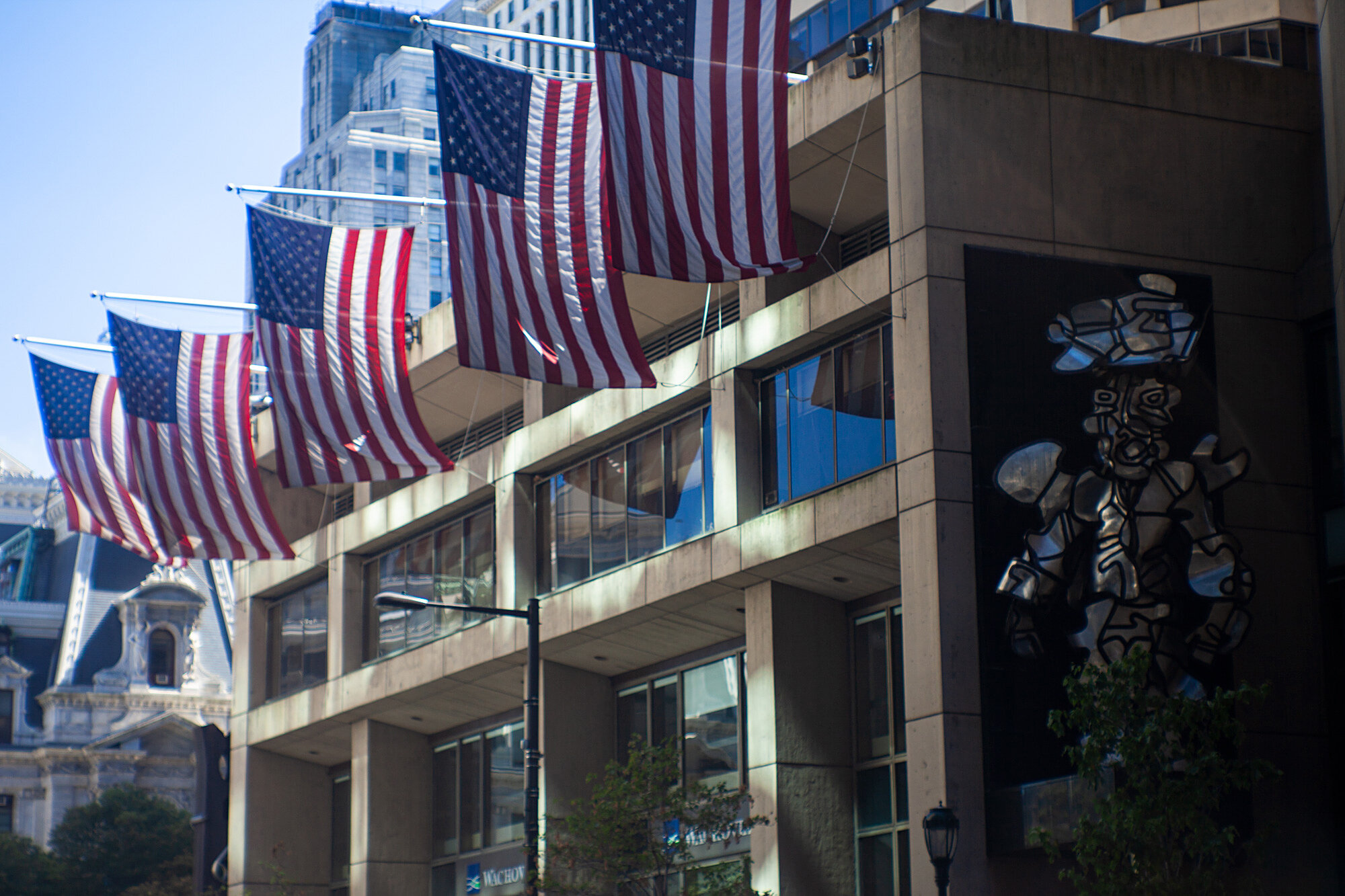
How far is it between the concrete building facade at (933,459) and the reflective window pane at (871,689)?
0.06 meters

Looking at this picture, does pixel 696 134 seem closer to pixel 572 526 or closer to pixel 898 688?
pixel 898 688

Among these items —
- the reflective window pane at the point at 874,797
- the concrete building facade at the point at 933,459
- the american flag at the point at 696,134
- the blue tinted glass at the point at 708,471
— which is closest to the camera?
the american flag at the point at 696,134

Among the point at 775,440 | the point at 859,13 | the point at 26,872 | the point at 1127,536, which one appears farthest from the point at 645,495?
the point at 26,872

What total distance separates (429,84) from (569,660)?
12943 centimetres

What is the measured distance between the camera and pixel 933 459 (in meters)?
24.8

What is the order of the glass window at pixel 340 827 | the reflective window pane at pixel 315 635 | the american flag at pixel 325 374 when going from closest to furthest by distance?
the american flag at pixel 325 374 < the reflective window pane at pixel 315 635 < the glass window at pixel 340 827

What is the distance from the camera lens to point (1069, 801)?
909 inches

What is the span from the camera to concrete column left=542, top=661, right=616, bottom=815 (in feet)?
115

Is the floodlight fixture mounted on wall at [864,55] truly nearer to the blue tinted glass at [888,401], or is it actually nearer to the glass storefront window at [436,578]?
the blue tinted glass at [888,401]

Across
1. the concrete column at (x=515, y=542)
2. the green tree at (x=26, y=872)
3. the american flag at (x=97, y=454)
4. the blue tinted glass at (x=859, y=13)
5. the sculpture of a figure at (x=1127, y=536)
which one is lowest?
the green tree at (x=26, y=872)

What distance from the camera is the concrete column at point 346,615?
139 feet

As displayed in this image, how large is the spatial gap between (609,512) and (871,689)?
7.27 metres

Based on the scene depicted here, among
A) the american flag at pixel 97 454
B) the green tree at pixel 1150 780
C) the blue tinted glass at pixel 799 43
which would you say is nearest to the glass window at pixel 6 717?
the american flag at pixel 97 454

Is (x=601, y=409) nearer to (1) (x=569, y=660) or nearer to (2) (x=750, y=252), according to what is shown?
(1) (x=569, y=660)
